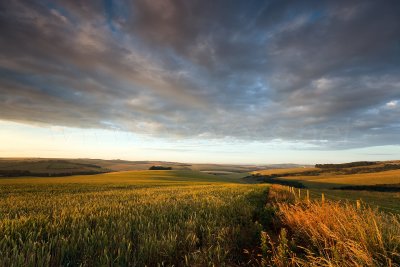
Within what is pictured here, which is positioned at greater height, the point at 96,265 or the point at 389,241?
the point at 389,241

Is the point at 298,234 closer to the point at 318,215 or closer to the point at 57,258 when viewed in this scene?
the point at 318,215

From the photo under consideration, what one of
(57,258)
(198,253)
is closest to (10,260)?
(57,258)

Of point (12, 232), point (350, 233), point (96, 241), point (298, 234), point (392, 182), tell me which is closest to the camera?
point (96, 241)

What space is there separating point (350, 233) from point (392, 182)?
87.7 metres

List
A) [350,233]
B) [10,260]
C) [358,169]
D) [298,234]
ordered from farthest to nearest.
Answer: [358,169]
[298,234]
[350,233]
[10,260]

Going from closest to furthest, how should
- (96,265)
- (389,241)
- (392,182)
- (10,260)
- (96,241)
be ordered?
(10,260) < (96,265) < (389,241) < (96,241) < (392,182)

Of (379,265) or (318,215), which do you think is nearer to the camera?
(379,265)

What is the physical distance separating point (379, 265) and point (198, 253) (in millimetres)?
3245

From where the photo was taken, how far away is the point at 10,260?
143 inches

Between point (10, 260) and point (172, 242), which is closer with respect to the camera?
point (10, 260)

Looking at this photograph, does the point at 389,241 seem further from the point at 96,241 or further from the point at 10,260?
the point at 10,260

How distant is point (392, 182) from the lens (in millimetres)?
71000

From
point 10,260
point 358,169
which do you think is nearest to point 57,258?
point 10,260

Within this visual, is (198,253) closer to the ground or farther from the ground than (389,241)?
closer to the ground
